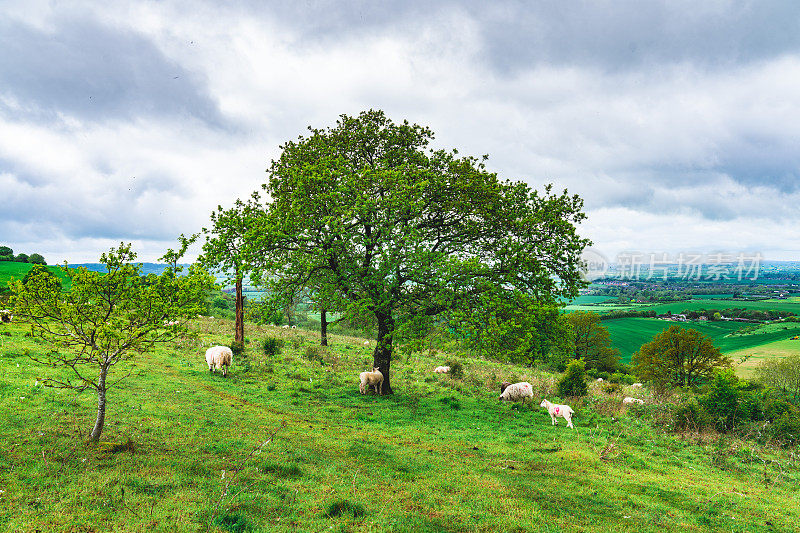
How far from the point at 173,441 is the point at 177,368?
43.7 feet

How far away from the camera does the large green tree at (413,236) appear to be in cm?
1908

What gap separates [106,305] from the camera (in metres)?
10.8

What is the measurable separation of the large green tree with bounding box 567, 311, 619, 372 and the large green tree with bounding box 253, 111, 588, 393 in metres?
51.3

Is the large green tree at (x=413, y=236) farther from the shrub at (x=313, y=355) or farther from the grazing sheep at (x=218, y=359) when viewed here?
the shrub at (x=313, y=355)

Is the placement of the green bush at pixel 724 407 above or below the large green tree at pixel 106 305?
below

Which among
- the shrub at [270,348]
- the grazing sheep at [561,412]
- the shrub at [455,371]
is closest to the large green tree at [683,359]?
the shrub at [455,371]

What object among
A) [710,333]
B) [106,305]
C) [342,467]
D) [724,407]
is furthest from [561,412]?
[710,333]

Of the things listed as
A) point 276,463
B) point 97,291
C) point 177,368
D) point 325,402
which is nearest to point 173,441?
point 276,463

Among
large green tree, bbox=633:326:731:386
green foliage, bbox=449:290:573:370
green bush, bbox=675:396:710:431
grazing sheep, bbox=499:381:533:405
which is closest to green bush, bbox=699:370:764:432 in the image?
green bush, bbox=675:396:710:431

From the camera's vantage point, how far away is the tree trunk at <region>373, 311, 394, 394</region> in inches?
827

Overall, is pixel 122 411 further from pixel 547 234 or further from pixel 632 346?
pixel 632 346

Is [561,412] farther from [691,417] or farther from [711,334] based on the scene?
[711,334]

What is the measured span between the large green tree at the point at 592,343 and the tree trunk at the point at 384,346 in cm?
5266

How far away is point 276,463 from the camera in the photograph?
1116cm
